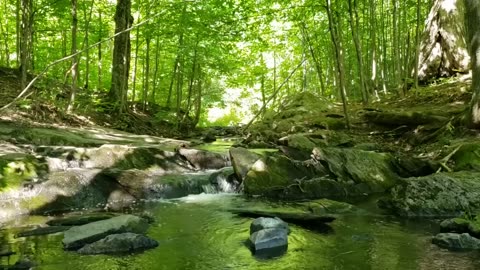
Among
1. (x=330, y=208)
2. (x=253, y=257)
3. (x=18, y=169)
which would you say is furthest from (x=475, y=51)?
(x=18, y=169)

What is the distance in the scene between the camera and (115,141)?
11.3 meters

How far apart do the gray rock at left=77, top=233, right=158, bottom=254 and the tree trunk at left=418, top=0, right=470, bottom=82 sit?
489 inches

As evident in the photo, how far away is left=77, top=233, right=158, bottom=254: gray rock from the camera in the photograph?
488 centimetres

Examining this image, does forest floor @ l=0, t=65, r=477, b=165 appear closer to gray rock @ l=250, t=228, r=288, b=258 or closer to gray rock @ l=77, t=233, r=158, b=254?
gray rock @ l=250, t=228, r=288, b=258

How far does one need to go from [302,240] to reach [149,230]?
→ 2.06 meters

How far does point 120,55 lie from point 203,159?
7.13 meters

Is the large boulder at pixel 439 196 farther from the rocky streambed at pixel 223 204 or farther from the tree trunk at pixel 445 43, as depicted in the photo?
the tree trunk at pixel 445 43

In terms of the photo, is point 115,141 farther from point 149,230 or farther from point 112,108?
point 149,230

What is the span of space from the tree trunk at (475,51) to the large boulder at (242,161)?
14.8ft

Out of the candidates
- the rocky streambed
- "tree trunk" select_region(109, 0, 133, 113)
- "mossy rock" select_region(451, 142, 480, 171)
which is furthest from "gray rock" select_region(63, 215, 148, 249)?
"tree trunk" select_region(109, 0, 133, 113)

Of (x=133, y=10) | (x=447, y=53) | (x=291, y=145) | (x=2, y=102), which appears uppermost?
(x=133, y=10)

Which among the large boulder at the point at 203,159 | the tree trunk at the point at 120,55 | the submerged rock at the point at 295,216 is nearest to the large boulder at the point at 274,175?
the submerged rock at the point at 295,216

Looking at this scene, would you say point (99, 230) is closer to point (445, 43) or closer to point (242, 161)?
point (242, 161)

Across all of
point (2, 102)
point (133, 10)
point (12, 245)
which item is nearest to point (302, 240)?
point (12, 245)
